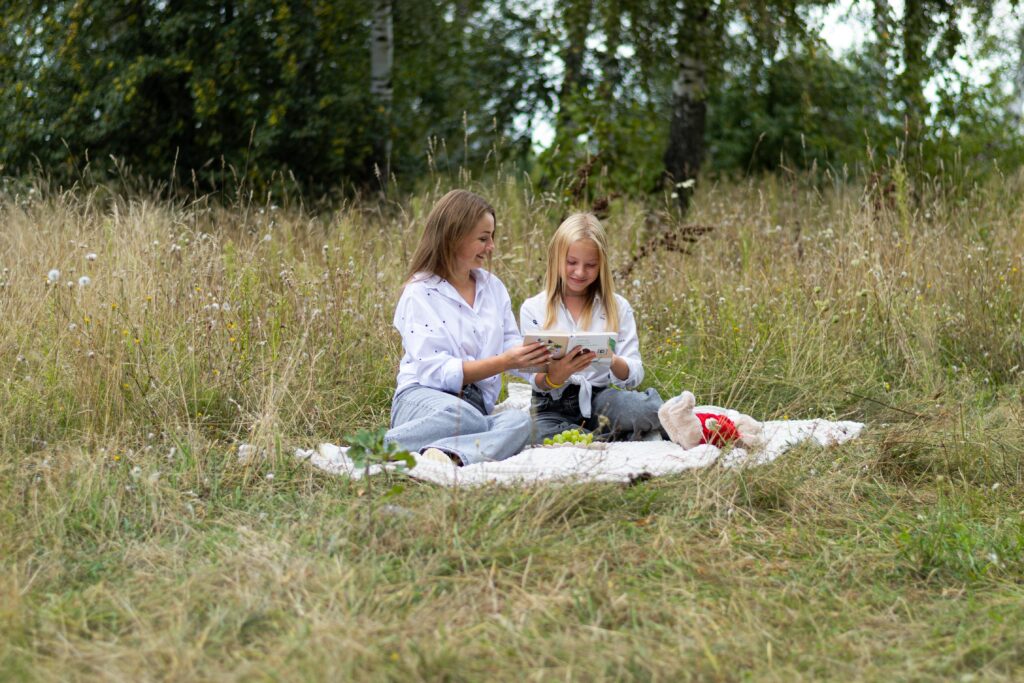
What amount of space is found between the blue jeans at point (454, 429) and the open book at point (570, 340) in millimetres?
355

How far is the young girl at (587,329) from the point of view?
437 cm

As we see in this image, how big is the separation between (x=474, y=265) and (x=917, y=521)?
190 centimetres

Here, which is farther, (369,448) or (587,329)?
(587,329)

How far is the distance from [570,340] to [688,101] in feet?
22.1

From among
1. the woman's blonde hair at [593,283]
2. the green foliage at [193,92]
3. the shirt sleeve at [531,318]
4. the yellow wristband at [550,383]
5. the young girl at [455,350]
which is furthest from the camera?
the green foliage at [193,92]

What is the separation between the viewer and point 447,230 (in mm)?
4145

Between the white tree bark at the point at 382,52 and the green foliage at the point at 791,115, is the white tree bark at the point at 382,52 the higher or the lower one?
the higher one

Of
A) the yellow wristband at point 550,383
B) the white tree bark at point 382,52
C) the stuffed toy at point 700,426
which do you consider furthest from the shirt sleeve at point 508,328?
the white tree bark at point 382,52

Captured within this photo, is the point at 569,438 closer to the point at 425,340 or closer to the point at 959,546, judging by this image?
the point at 425,340

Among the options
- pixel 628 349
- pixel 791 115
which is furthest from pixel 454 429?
pixel 791 115

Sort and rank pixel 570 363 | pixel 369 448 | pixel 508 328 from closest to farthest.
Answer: pixel 369 448 < pixel 570 363 < pixel 508 328

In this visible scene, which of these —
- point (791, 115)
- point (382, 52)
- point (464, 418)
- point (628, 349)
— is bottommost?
point (464, 418)

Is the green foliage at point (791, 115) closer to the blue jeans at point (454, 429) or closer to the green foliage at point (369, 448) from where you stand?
the blue jeans at point (454, 429)

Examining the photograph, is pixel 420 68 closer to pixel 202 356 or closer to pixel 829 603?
pixel 202 356
